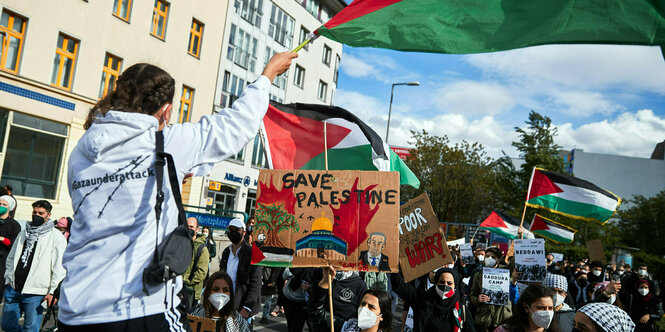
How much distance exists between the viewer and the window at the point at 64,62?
19578 mm

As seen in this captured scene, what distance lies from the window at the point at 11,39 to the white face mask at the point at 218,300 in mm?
15938

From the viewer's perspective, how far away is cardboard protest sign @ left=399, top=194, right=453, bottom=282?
6500 millimetres

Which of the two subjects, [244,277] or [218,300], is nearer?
[218,300]

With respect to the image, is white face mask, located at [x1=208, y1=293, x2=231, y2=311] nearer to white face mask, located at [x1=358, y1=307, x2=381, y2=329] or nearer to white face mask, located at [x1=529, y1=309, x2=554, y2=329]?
white face mask, located at [x1=358, y1=307, x2=381, y2=329]

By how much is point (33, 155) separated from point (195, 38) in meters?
10.4

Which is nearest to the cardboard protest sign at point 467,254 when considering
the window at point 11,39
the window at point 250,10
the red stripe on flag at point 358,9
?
the red stripe on flag at point 358,9

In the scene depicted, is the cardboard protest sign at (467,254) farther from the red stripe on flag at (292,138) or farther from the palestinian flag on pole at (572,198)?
the red stripe on flag at (292,138)

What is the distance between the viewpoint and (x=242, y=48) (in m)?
31.2

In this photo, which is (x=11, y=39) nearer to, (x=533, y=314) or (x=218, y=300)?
(x=218, y=300)

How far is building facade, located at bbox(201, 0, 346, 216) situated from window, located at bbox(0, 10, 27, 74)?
11384 millimetres

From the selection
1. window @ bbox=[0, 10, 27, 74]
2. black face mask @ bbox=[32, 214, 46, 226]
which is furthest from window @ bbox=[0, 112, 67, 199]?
black face mask @ bbox=[32, 214, 46, 226]

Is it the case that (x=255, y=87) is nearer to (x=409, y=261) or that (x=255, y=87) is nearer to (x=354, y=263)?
(x=354, y=263)

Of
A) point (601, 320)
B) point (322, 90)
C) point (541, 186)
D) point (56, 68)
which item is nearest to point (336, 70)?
point (322, 90)

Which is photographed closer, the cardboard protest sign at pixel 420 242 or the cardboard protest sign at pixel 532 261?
the cardboard protest sign at pixel 420 242
